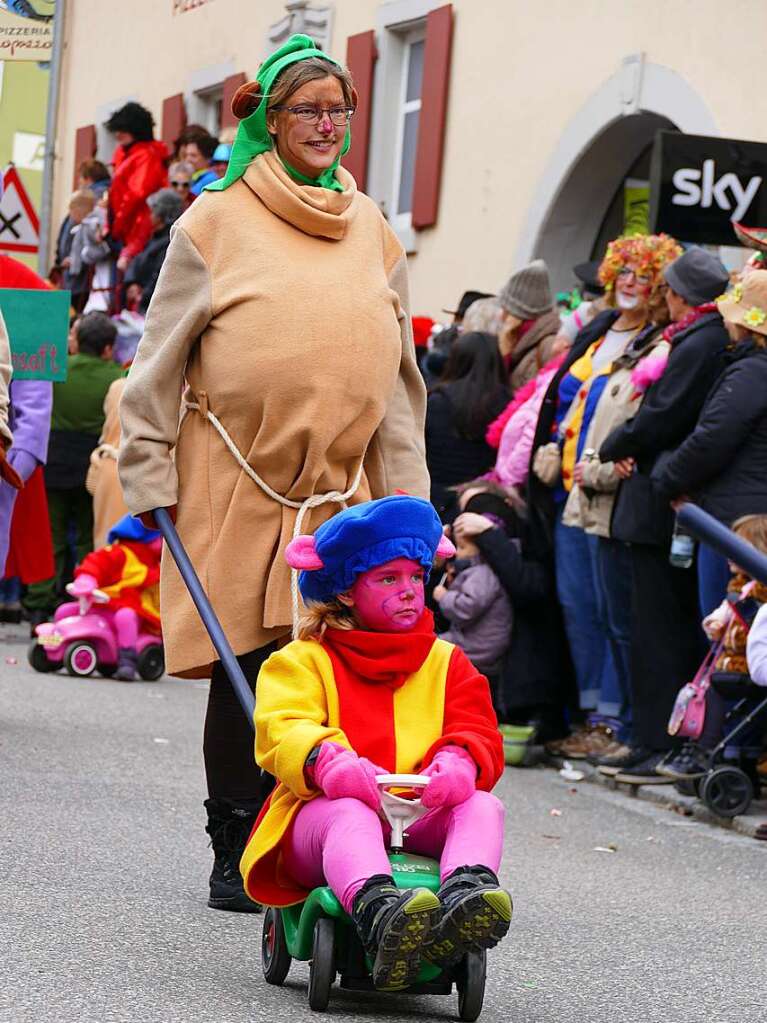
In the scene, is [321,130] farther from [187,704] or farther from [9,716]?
[187,704]

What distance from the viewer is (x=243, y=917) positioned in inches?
237

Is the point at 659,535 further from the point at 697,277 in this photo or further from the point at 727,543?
the point at 727,543

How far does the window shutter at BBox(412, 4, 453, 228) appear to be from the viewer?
17828 millimetres

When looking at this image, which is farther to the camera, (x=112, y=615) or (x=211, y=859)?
(x=112, y=615)

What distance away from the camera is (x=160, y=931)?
5680mm

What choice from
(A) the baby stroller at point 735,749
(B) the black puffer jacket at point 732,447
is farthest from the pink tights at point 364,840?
(B) the black puffer jacket at point 732,447

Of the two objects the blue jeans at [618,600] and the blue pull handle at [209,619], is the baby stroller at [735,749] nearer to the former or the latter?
the blue jeans at [618,600]

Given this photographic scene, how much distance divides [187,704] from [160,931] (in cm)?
630

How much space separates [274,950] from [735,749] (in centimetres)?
421

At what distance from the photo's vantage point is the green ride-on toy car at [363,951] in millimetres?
4828

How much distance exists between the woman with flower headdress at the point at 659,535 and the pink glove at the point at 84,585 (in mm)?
4030

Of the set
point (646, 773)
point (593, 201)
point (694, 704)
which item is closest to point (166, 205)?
point (593, 201)

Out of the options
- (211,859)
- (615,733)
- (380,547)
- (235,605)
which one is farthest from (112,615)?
(380,547)

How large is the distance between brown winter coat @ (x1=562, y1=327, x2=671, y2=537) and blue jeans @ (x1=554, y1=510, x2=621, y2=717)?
0.36m
